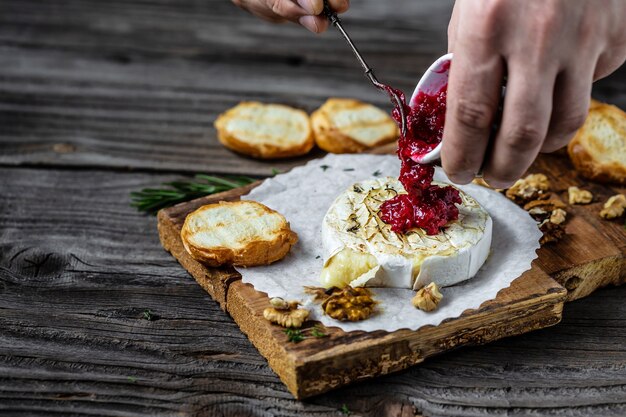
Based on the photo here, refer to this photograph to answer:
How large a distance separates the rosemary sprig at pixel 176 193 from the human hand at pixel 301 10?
78 cm

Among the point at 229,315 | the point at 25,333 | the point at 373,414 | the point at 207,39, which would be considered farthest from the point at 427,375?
the point at 207,39

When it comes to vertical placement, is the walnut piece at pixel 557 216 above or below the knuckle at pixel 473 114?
below

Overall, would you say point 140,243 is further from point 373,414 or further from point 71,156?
point 373,414

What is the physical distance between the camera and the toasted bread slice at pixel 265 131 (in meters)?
4.18

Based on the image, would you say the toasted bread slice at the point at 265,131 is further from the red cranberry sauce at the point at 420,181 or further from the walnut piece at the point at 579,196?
the walnut piece at the point at 579,196

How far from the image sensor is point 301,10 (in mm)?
3438

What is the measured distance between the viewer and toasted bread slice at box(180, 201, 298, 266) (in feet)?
9.91

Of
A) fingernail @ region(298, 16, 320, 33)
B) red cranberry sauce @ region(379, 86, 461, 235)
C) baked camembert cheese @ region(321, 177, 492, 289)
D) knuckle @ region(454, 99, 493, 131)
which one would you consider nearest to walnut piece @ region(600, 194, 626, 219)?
baked camembert cheese @ region(321, 177, 492, 289)

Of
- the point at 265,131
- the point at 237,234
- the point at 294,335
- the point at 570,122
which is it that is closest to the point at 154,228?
the point at 237,234

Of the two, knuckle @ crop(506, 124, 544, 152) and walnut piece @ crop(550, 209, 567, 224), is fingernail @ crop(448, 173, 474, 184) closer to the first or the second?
knuckle @ crop(506, 124, 544, 152)

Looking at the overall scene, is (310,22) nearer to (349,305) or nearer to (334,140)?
(334,140)

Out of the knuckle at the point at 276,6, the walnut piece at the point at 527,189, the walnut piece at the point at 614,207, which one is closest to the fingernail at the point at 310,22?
the knuckle at the point at 276,6

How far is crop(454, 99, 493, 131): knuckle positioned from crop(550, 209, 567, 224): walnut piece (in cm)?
114

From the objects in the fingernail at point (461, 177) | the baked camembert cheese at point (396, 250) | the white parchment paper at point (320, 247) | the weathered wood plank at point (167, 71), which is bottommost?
the weathered wood plank at point (167, 71)
